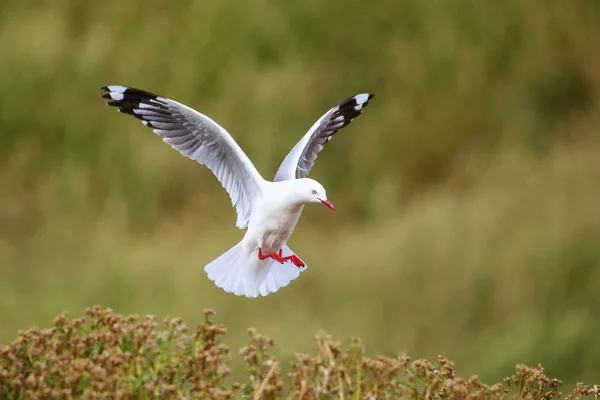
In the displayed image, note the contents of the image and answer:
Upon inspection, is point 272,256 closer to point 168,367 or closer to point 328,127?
point 328,127

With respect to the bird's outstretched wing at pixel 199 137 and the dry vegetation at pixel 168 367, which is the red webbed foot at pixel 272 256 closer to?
the bird's outstretched wing at pixel 199 137

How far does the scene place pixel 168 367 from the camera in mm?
4109

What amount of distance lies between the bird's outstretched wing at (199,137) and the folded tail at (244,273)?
0.67 ft

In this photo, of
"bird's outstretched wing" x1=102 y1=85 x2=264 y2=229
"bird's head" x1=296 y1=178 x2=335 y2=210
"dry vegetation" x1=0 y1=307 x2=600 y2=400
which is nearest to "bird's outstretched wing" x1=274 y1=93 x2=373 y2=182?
"bird's outstretched wing" x1=102 y1=85 x2=264 y2=229

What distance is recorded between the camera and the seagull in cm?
647

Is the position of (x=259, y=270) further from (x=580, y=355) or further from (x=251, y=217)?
(x=580, y=355)

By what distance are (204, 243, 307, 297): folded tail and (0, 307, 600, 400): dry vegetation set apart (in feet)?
7.90

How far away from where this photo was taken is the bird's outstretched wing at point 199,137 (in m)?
6.58

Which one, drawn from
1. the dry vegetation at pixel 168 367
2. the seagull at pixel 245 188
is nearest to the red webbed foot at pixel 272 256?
the seagull at pixel 245 188

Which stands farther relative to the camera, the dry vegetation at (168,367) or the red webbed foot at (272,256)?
the red webbed foot at (272,256)

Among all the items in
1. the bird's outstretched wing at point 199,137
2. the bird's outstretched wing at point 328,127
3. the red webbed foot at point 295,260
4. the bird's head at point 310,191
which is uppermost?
the bird's outstretched wing at point 328,127

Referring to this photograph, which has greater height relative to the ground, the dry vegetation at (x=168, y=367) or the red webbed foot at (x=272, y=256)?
the red webbed foot at (x=272, y=256)

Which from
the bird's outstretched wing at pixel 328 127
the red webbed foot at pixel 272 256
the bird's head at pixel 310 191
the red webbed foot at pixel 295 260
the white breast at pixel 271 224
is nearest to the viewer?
the bird's head at pixel 310 191

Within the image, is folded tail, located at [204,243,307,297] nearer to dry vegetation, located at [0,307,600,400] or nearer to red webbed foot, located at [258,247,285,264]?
red webbed foot, located at [258,247,285,264]
